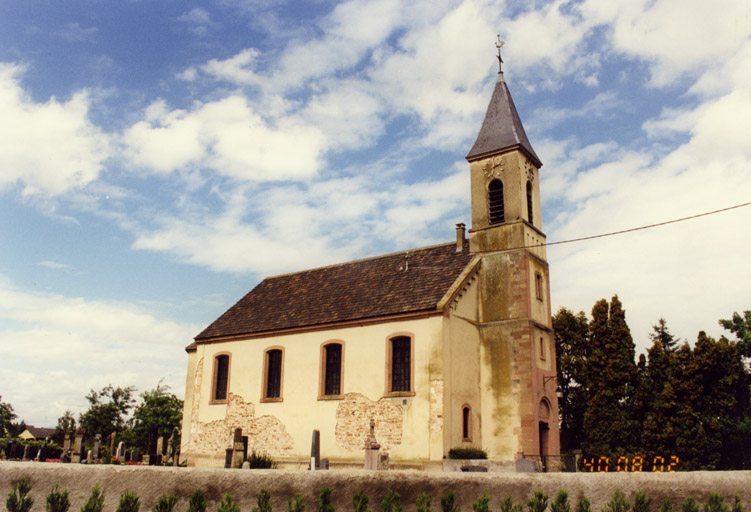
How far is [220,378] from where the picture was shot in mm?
30859

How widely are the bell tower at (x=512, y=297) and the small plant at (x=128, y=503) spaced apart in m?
18.8

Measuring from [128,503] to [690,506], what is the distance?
5.94 meters

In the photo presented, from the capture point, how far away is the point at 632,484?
20.9 ft

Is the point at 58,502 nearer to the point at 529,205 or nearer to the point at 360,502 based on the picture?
the point at 360,502

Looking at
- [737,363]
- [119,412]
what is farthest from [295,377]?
[119,412]

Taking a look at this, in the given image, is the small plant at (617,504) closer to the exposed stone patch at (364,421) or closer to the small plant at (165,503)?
the small plant at (165,503)

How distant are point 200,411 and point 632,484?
26.9 meters

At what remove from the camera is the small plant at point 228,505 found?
6.81 meters

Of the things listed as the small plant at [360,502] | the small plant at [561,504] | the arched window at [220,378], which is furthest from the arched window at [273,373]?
the small plant at [561,504]

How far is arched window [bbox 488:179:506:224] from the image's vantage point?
27375 millimetres

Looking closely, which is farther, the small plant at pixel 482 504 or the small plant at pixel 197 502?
the small plant at pixel 197 502

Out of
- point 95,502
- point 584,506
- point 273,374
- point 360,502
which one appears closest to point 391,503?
point 360,502

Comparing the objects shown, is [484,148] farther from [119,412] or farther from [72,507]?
[119,412]

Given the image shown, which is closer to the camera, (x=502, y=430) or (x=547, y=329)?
(x=502, y=430)
